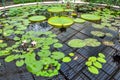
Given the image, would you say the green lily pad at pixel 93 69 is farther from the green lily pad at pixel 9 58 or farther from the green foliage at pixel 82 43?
the green lily pad at pixel 9 58

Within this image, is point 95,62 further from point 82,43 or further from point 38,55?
point 38,55

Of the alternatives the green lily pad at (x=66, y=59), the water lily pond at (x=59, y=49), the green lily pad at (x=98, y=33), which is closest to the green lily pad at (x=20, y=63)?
the water lily pond at (x=59, y=49)

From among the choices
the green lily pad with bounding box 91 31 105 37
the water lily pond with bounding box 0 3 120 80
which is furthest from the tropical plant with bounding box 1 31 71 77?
the green lily pad with bounding box 91 31 105 37

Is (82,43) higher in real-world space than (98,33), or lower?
lower

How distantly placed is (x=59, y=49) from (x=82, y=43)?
69 cm

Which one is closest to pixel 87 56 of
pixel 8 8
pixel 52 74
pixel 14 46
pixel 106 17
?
pixel 52 74

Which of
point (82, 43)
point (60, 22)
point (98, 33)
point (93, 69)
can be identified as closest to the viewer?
point (93, 69)

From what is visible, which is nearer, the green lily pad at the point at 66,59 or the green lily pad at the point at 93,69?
the green lily pad at the point at 93,69

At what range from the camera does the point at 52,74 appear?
2941 millimetres

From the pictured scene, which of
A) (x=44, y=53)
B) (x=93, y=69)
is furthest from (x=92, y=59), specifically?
(x=44, y=53)

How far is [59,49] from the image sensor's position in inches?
150

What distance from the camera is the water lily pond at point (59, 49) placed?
3.03 metres

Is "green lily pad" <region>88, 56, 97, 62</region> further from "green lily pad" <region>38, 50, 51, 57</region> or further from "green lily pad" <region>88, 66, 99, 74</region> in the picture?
"green lily pad" <region>38, 50, 51, 57</region>

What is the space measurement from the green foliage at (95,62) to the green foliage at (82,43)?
0.47 metres
